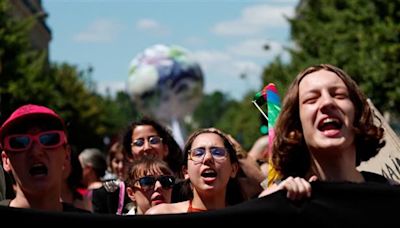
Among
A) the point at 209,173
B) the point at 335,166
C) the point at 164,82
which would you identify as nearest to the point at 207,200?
the point at 209,173

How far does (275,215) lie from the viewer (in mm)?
3398

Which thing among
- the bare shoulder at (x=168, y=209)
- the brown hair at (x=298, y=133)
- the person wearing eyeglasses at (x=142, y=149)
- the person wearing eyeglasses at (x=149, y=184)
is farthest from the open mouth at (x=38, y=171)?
the person wearing eyeglasses at (x=142, y=149)

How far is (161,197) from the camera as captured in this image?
19.2 feet


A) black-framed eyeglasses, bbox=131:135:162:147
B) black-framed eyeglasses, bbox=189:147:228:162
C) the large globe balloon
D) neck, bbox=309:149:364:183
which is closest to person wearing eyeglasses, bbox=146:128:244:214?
black-framed eyeglasses, bbox=189:147:228:162

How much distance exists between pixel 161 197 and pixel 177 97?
90.3ft

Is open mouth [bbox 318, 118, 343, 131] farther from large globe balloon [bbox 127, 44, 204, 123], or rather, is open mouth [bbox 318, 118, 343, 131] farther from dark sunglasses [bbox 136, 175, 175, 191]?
large globe balloon [bbox 127, 44, 204, 123]

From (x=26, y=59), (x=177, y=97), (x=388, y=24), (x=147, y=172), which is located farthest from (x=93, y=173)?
Result: (x=26, y=59)

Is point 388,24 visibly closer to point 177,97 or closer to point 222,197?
point 177,97

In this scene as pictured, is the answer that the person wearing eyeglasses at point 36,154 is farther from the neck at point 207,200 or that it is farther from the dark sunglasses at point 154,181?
the dark sunglasses at point 154,181

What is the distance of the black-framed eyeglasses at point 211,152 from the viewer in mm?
5125

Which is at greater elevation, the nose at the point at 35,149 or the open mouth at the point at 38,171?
the nose at the point at 35,149

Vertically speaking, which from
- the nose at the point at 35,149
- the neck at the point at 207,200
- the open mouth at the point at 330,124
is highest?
the nose at the point at 35,149

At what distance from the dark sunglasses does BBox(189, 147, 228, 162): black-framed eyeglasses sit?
76cm

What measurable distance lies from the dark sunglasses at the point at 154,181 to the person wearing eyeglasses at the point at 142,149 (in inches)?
33.3
